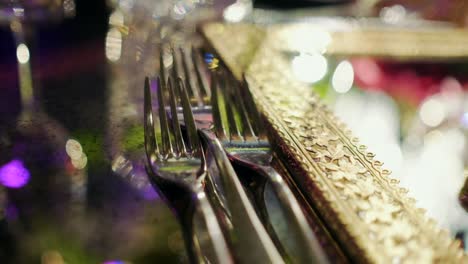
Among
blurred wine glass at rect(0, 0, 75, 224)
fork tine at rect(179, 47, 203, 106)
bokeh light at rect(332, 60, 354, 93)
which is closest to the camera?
blurred wine glass at rect(0, 0, 75, 224)

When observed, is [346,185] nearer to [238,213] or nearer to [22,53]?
[238,213]

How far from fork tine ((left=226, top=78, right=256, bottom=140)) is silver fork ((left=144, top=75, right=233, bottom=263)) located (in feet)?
0.22

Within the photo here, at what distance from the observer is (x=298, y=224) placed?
1.18 feet

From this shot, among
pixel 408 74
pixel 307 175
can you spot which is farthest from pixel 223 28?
pixel 307 175

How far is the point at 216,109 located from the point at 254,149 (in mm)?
93

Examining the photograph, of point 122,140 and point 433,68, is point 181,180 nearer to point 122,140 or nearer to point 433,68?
point 122,140

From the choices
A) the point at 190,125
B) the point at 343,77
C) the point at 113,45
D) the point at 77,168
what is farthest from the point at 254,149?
the point at 113,45

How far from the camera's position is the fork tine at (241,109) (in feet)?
1.68

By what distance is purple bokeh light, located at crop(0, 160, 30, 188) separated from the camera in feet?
1.43

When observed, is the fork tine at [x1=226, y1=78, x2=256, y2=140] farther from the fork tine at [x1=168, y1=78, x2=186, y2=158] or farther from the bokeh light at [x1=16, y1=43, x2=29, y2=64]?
the bokeh light at [x1=16, y1=43, x2=29, y2=64]

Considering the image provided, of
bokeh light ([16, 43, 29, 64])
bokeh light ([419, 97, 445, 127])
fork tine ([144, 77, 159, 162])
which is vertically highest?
bokeh light ([16, 43, 29, 64])

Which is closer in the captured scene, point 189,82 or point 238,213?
point 238,213

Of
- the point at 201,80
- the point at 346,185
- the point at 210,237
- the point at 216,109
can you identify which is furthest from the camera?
the point at 201,80

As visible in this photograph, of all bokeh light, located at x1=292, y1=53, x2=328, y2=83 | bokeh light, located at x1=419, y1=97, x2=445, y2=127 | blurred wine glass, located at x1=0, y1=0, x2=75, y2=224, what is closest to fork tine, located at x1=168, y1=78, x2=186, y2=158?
blurred wine glass, located at x1=0, y1=0, x2=75, y2=224
